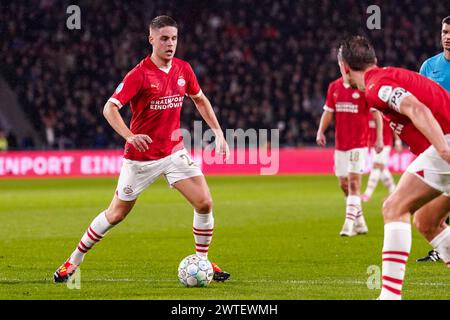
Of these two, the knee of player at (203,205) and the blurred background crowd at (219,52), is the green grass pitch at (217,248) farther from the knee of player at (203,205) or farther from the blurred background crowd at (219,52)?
the blurred background crowd at (219,52)

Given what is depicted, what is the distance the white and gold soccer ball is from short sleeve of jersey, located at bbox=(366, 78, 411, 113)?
2.48 m

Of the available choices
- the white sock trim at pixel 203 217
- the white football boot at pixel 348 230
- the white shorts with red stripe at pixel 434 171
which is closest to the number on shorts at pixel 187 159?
the white sock trim at pixel 203 217

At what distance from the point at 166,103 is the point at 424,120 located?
123 inches

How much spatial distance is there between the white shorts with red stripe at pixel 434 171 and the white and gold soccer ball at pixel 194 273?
2.38 metres

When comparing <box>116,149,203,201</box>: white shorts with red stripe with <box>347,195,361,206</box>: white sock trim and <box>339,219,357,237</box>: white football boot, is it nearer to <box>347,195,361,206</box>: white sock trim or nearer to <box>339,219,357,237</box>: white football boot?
<box>339,219,357,237</box>: white football boot

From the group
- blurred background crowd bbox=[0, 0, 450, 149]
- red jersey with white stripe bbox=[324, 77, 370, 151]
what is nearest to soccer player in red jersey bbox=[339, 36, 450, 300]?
red jersey with white stripe bbox=[324, 77, 370, 151]

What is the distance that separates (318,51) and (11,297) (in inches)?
1109

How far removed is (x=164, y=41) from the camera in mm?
8750

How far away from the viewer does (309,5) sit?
36.5 meters

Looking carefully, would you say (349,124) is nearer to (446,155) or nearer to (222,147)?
(222,147)

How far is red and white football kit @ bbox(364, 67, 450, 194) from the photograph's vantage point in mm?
6641

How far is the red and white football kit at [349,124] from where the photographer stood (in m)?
13.9

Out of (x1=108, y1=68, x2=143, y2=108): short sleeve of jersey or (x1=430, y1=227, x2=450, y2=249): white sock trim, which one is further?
(x1=108, y1=68, x2=143, y2=108): short sleeve of jersey

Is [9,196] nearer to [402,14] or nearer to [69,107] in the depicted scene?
[69,107]
